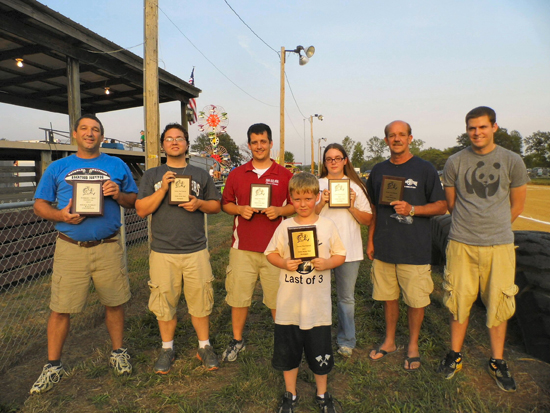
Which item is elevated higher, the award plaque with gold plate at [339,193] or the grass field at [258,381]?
the award plaque with gold plate at [339,193]

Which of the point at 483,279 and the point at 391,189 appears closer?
the point at 483,279

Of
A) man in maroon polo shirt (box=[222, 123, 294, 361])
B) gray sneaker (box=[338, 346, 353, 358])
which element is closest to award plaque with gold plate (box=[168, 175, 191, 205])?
man in maroon polo shirt (box=[222, 123, 294, 361])

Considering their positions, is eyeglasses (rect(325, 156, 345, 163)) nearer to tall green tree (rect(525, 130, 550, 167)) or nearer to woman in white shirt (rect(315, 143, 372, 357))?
woman in white shirt (rect(315, 143, 372, 357))

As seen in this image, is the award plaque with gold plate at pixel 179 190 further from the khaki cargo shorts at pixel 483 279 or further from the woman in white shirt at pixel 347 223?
the khaki cargo shorts at pixel 483 279

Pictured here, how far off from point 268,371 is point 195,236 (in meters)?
1.35

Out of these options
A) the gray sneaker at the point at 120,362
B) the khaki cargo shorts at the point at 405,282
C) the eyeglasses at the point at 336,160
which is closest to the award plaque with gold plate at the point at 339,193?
the eyeglasses at the point at 336,160

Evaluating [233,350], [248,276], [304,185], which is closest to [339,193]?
[304,185]

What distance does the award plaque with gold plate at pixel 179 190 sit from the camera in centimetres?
275

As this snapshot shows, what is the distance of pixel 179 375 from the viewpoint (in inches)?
114

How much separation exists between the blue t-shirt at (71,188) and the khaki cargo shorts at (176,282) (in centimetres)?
48

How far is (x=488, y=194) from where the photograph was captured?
2.68 m

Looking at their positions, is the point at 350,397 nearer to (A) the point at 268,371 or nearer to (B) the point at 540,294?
(A) the point at 268,371

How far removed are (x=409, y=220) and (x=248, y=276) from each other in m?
1.52

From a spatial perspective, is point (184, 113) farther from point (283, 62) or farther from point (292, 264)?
point (292, 264)
